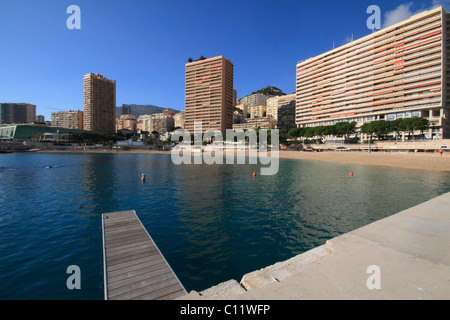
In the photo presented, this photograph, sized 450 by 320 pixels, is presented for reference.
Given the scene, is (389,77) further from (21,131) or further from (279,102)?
(21,131)

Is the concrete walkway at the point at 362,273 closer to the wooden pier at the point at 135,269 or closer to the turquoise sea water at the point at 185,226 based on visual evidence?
the wooden pier at the point at 135,269

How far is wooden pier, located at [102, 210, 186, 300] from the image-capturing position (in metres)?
4.69

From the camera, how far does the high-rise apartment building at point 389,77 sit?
248 feet

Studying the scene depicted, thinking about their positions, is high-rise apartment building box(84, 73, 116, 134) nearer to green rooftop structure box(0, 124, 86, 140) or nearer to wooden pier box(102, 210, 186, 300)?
green rooftop structure box(0, 124, 86, 140)

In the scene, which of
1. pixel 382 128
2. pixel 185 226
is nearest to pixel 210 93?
pixel 382 128

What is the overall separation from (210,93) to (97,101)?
10539cm

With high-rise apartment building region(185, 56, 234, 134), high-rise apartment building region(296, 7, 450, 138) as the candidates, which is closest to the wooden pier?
high-rise apartment building region(296, 7, 450, 138)

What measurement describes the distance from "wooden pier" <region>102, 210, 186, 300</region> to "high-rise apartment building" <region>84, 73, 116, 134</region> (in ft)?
654

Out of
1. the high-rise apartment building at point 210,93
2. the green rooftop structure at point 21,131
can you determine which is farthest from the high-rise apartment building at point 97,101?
the high-rise apartment building at point 210,93

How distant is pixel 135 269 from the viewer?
18.6 ft

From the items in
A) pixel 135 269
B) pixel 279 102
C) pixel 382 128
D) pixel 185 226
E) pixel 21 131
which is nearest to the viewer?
pixel 135 269

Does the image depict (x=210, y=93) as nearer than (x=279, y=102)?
Yes
